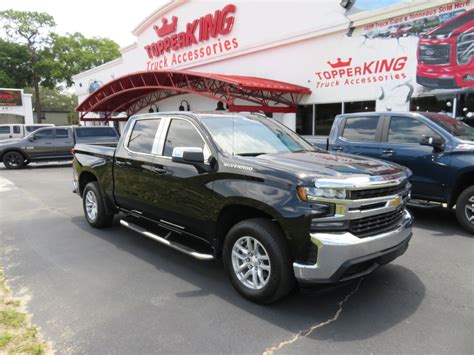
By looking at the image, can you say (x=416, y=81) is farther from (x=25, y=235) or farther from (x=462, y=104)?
(x=25, y=235)

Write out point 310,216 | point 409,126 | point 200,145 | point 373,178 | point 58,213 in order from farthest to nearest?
point 58,213, point 409,126, point 200,145, point 373,178, point 310,216

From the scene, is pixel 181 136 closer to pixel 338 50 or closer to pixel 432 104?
pixel 432 104

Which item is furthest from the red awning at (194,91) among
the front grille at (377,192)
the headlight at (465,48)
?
the front grille at (377,192)

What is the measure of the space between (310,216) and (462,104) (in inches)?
386

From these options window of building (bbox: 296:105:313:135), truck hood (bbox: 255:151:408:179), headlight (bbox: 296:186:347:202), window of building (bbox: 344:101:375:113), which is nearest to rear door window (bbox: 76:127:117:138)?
window of building (bbox: 296:105:313:135)

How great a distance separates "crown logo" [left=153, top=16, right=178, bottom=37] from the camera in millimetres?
20661

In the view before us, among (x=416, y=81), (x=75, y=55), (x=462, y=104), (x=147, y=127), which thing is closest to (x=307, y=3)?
(x=416, y=81)

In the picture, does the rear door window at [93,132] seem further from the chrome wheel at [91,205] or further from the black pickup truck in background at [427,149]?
the black pickup truck in background at [427,149]

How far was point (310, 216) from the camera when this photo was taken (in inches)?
120

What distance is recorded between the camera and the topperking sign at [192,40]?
17.5m

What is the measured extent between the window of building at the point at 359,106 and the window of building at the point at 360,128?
5.99m

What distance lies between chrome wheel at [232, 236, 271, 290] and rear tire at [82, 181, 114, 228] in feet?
10.1

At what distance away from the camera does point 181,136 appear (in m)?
4.43

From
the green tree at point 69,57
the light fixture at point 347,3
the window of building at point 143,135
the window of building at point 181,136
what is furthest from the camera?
the green tree at point 69,57
